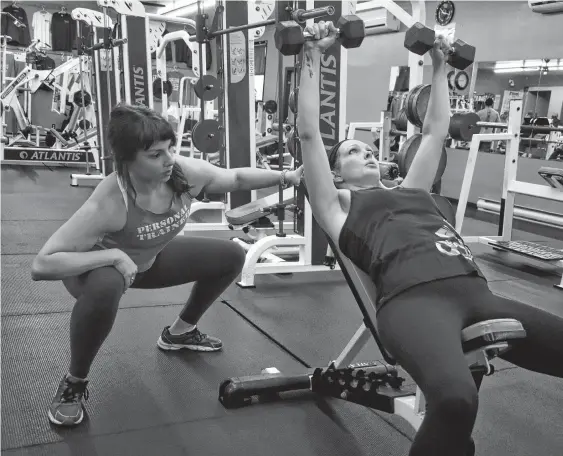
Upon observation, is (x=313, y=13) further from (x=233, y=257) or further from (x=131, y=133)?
(x=233, y=257)

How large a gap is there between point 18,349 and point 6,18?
9.60 m

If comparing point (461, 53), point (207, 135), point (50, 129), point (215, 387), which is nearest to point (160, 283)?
point (215, 387)

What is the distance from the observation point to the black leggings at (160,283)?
1.60 meters

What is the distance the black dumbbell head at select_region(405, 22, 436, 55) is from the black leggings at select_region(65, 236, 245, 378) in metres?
0.92

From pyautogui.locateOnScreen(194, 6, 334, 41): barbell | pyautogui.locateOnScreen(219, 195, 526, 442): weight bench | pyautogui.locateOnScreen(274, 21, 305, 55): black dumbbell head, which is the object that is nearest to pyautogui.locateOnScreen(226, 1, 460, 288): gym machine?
pyautogui.locateOnScreen(194, 6, 334, 41): barbell

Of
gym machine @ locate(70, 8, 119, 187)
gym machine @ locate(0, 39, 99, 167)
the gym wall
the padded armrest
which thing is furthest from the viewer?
gym machine @ locate(0, 39, 99, 167)

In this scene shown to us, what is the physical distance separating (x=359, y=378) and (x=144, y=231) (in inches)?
32.3

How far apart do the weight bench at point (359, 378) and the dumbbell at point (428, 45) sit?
667 millimetres

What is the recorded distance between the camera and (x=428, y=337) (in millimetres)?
1228

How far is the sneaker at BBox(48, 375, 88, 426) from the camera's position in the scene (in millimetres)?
1634

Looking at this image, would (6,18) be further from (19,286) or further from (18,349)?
(18,349)

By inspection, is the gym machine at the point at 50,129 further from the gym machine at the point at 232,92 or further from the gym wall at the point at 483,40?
the gym wall at the point at 483,40

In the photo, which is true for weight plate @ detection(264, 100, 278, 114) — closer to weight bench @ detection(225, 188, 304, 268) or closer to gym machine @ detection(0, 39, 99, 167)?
gym machine @ detection(0, 39, 99, 167)

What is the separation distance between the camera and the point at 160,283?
6.32 feet
